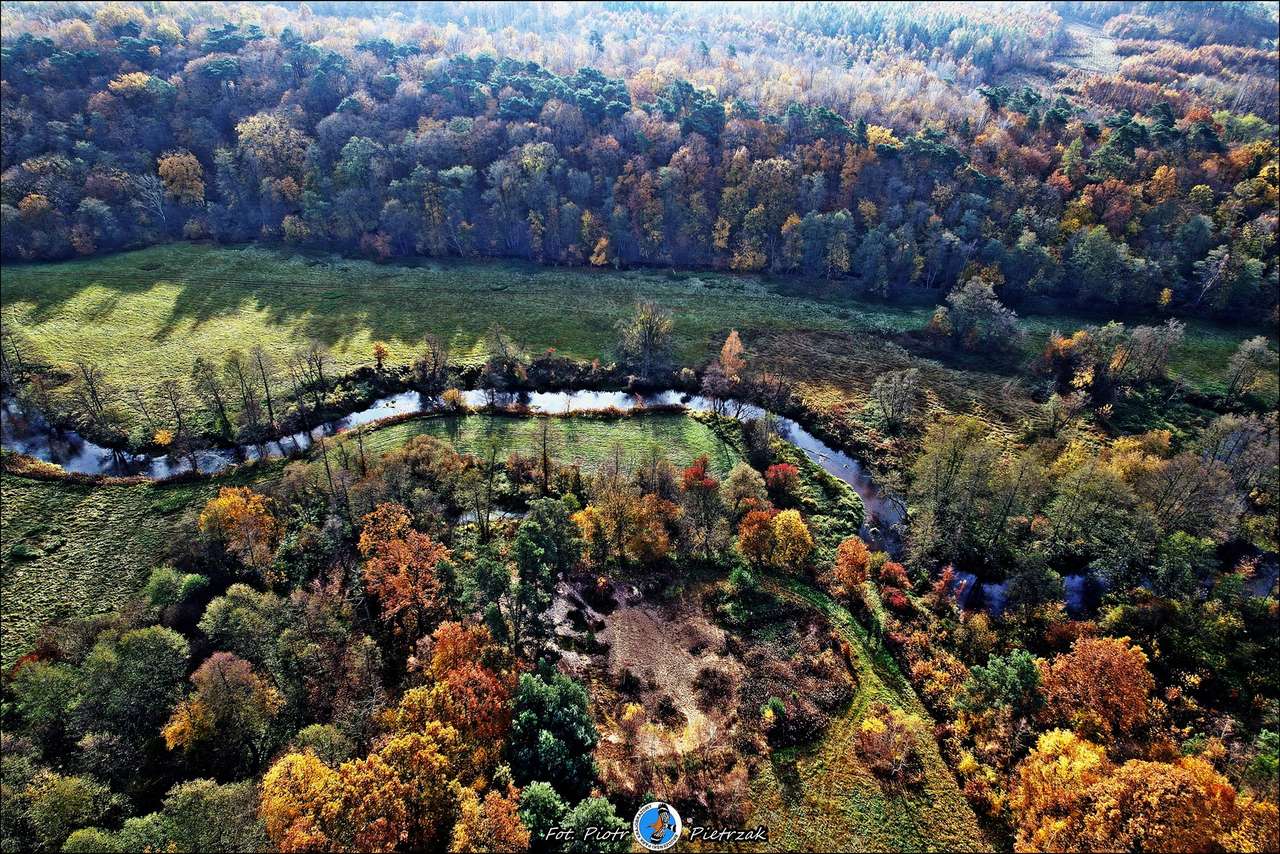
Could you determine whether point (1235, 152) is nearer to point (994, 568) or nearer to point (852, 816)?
point (994, 568)

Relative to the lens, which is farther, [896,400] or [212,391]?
[896,400]

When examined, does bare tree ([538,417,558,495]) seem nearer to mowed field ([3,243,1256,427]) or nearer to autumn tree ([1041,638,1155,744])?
mowed field ([3,243,1256,427])

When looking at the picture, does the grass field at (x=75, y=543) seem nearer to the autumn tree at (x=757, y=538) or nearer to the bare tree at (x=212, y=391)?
the bare tree at (x=212, y=391)

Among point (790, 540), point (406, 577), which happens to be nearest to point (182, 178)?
point (406, 577)

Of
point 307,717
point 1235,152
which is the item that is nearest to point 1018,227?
point 1235,152

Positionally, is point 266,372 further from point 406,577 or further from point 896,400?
point 896,400

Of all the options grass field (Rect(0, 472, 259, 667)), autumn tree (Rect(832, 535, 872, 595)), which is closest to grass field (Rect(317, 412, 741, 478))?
autumn tree (Rect(832, 535, 872, 595))
